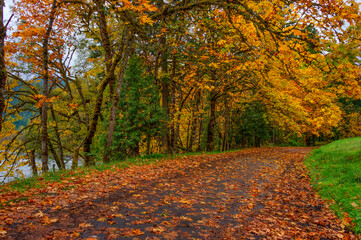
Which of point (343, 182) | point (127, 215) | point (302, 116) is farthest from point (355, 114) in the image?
point (127, 215)

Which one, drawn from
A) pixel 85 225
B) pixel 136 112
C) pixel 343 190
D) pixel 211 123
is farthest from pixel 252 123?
pixel 85 225

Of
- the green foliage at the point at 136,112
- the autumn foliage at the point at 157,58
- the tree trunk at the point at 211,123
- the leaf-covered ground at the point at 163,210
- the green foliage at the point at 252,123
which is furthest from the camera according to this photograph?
the green foliage at the point at 252,123

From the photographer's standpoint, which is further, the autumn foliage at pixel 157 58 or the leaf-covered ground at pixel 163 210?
the autumn foliage at pixel 157 58

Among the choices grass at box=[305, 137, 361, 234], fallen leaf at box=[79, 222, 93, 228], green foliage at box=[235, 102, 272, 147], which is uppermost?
green foliage at box=[235, 102, 272, 147]

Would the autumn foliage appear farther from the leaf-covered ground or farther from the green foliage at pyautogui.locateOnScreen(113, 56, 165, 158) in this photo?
the leaf-covered ground

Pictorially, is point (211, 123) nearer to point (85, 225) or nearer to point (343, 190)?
point (343, 190)

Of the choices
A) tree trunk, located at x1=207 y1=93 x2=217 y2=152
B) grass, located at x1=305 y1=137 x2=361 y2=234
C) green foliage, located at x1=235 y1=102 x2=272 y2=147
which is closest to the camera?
grass, located at x1=305 y1=137 x2=361 y2=234

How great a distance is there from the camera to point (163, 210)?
5.06 m

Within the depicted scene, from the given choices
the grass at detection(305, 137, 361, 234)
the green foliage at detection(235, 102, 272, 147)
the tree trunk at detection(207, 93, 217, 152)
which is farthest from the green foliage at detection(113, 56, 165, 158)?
the green foliage at detection(235, 102, 272, 147)

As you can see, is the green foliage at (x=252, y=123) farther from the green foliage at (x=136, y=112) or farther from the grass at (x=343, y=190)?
the grass at (x=343, y=190)

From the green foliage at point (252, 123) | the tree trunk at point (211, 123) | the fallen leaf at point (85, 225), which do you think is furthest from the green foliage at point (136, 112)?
the green foliage at point (252, 123)

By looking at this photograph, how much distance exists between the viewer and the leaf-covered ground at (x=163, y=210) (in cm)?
390

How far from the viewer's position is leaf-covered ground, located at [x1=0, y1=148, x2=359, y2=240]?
390 centimetres

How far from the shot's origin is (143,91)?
1255cm
